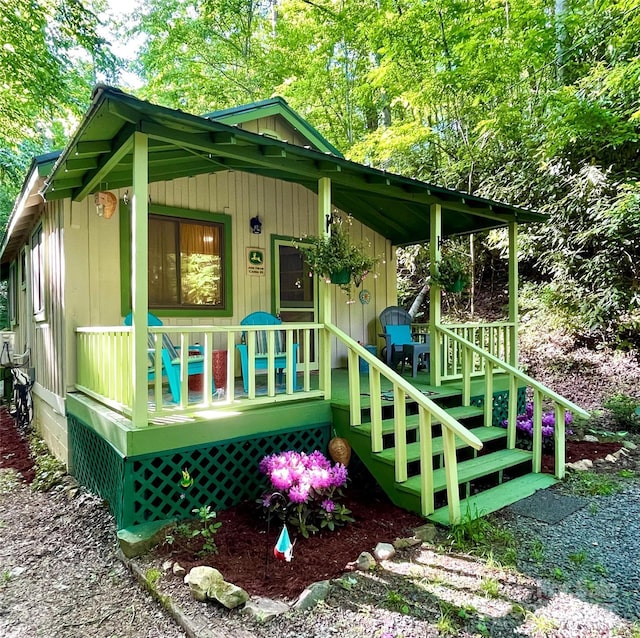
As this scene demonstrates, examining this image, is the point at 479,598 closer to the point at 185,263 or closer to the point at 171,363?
the point at 171,363

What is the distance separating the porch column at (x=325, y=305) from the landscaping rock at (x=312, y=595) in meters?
1.88

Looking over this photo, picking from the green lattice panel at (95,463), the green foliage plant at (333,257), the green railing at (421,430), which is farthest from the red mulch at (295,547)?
the green foliage plant at (333,257)

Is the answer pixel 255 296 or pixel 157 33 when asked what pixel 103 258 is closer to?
pixel 255 296

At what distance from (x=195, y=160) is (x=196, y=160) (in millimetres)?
18

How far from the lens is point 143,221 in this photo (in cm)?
318

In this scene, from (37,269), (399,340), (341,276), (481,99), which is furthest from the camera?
(481,99)

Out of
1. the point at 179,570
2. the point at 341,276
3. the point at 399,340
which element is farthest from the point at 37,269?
the point at 399,340

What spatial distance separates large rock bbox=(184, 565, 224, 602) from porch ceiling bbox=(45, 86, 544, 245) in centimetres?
280

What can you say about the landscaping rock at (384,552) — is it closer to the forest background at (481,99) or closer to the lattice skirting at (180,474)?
the lattice skirting at (180,474)

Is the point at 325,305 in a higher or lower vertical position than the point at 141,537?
higher

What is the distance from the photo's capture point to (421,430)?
347cm

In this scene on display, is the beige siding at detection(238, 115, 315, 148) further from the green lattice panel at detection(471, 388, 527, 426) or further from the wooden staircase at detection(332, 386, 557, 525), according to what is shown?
the green lattice panel at detection(471, 388, 527, 426)

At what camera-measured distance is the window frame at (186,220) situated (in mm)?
4875

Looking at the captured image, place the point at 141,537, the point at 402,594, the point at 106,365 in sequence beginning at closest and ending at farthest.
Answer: the point at 402,594 → the point at 141,537 → the point at 106,365
